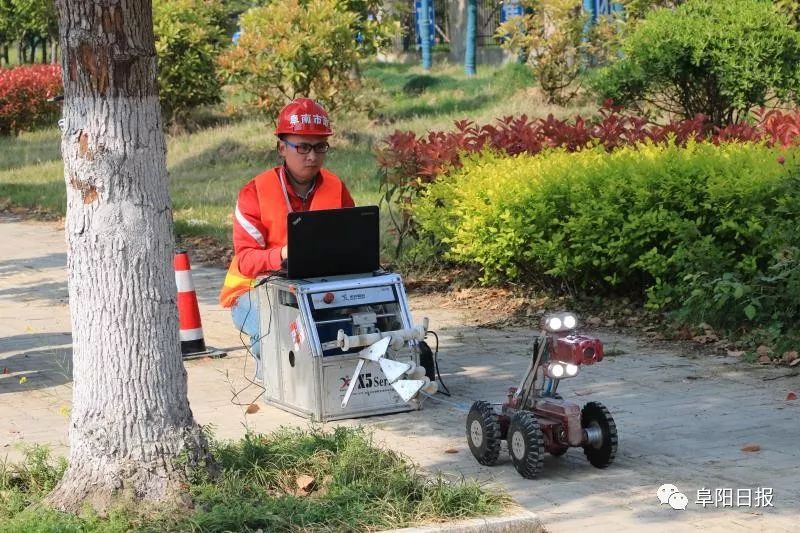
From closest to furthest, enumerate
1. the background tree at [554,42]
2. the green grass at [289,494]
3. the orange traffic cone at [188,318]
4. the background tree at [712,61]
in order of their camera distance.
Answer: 1. the green grass at [289,494]
2. the orange traffic cone at [188,318]
3. the background tree at [712,61]
4. the background tree at [554,42]

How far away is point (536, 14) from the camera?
22.5m

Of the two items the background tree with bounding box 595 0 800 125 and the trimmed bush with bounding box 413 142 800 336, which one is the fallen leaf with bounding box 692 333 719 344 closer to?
the trimmed bush with bounding box 413 142 800 336

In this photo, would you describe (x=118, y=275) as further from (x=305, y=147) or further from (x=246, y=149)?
(x=246, y=149)

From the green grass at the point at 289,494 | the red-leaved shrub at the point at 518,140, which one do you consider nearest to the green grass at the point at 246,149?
the red-leaved shrub at the point at 518,140

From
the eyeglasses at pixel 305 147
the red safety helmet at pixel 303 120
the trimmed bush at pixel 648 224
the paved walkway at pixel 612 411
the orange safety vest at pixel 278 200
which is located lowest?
the paved walkway at pixel 612 411

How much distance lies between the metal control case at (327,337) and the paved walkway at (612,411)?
4.8 inches

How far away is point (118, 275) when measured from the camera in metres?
5.24

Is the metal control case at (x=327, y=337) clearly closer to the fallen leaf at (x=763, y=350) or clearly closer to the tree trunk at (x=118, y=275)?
the tree trunk at (x=118, y=275)

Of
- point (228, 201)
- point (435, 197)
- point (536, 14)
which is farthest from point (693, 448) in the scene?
point (536, 14)

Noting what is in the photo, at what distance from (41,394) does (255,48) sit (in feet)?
44.6

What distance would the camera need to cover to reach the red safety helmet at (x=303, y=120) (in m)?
7.43

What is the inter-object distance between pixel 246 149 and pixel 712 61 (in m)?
9.69

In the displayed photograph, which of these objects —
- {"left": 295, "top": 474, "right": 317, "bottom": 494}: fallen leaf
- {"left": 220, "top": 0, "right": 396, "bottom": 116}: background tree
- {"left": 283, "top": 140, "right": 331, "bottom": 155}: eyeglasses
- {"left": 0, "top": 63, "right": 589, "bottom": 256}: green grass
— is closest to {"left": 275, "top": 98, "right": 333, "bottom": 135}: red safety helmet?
{"left": 283, "top": 140, "right": 331, "bottom": 155}: eyeglasses

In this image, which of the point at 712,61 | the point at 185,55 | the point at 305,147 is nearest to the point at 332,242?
the point at 305,147
